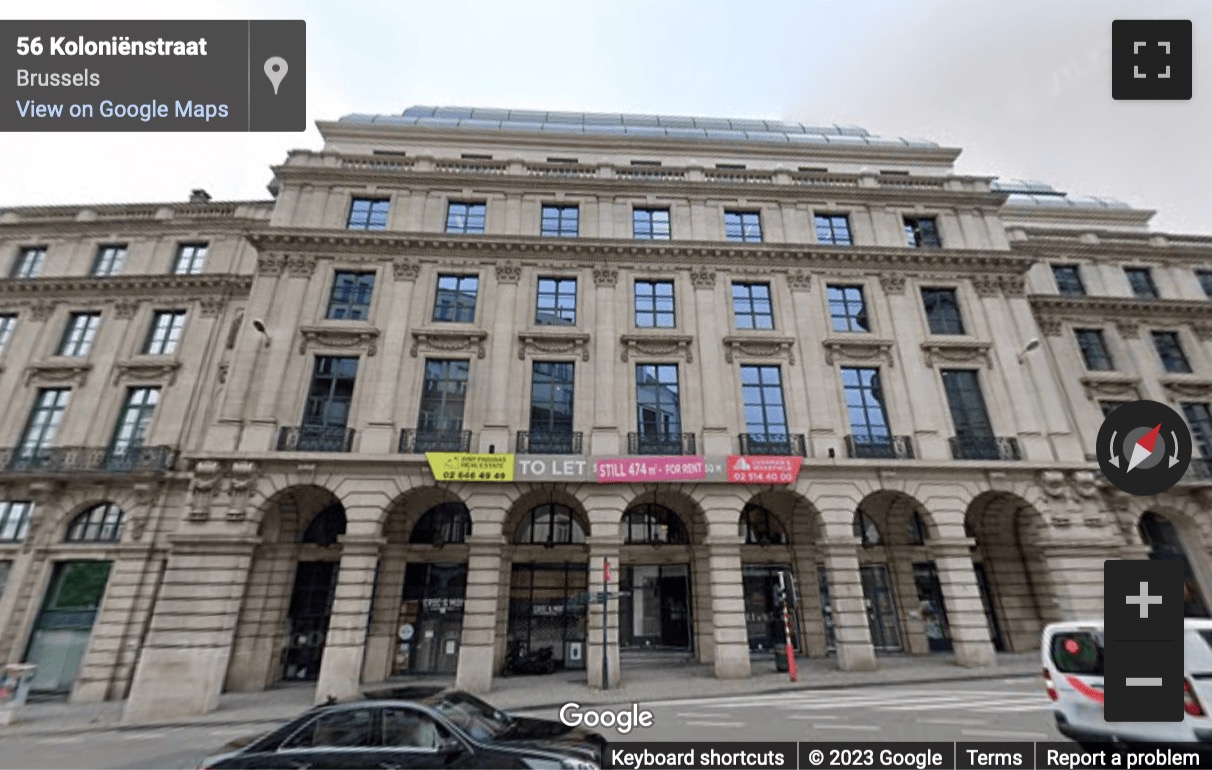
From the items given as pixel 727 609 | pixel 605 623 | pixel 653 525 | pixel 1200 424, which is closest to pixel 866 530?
pixel 727 609

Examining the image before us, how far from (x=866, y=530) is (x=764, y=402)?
733 cm

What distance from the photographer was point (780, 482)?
57.1ft

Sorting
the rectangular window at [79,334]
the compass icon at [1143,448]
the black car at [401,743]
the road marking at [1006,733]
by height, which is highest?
the rectangular window at [79,334]

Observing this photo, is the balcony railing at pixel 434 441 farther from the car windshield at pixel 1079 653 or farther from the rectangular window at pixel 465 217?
the car windshield at pixel 1079 653

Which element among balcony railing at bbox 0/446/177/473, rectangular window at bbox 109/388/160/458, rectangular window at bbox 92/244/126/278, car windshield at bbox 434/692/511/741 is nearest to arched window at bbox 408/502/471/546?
balcony railing at bbox 0/446/177/473

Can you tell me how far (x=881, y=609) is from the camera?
2006 centimetres

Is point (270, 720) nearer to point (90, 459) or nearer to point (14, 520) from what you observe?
point (90, 459)

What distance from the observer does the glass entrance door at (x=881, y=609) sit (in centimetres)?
1973

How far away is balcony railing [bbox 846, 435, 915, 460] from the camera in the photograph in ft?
60.2

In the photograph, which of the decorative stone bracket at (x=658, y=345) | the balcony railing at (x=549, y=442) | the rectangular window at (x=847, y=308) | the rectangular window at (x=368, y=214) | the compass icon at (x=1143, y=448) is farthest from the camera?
the rectangular window at (x=368, y=214)

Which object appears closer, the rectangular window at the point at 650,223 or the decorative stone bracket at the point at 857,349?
the decorative stone bracket at the point at 857,349

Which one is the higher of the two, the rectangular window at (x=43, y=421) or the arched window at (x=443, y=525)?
the rectangular window at (x=43, y=421)

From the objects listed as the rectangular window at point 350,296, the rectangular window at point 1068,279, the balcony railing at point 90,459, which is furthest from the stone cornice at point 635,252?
the balcony railing at point 90,459

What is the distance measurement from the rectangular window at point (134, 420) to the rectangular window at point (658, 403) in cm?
1965
